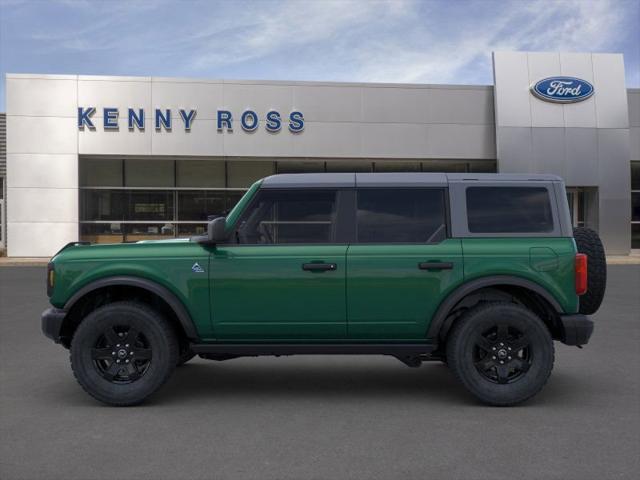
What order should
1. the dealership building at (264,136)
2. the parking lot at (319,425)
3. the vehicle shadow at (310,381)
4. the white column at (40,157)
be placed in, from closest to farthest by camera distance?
1. the parking lot at (319,425)
2. the vehicle shadow at (310,381)
3. the white column at (40,157)
4. the dealership building at (264,136)

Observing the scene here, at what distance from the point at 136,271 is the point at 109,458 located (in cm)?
174

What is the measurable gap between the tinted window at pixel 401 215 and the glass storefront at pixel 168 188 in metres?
21.8

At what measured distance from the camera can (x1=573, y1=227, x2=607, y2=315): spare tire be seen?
567 cm

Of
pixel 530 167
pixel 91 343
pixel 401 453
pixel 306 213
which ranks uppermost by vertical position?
pixel 530 167

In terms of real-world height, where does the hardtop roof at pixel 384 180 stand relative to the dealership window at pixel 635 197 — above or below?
below

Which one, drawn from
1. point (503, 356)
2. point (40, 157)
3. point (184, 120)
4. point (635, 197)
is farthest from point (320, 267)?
point (635, 197)

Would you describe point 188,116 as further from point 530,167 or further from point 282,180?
point 282,180

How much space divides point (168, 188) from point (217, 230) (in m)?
23.0

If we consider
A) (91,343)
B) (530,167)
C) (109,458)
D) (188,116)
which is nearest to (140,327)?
(91,343)

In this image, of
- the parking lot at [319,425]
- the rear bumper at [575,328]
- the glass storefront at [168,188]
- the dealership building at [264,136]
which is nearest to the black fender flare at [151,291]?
the parking lot at [319,425]

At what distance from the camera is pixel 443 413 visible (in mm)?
5176

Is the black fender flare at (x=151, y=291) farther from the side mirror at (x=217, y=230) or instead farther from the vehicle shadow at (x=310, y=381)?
the vehicle shadow at (x=310, y=381)

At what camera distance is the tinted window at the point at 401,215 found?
553 cm

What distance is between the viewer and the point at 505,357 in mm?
5391
